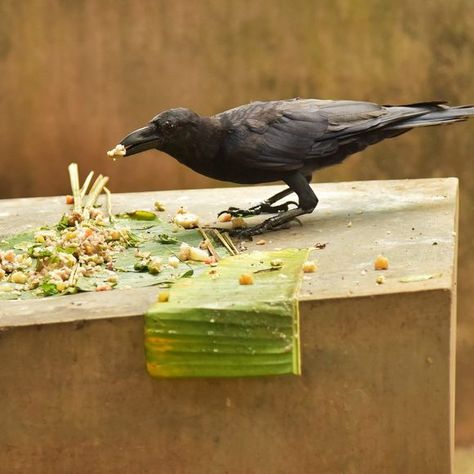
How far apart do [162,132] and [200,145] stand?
0.47 feet

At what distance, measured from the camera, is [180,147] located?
379 cm

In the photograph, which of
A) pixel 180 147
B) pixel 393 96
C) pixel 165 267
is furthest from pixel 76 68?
pixel 165 267

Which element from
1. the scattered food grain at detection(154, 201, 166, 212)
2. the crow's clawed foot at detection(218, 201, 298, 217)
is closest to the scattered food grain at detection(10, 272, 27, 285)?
the crow's clawed foot at detection(218, 201, 298, 217)

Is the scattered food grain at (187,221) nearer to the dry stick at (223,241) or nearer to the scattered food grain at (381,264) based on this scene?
the dry stick at (223,241)

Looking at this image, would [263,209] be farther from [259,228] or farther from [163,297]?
[163,297]

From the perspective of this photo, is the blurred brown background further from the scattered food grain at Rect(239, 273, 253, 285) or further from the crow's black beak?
the scattered food grain at Rect(239, 273, 253, 285)

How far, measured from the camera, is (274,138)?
3850mm

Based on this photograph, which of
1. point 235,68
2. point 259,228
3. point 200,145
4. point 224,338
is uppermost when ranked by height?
point 235,68

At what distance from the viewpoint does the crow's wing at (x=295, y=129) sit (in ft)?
12.5

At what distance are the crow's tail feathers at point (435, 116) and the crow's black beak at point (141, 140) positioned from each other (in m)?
0.90

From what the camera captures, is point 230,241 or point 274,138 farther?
point 274,138

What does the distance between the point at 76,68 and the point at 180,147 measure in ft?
7.74

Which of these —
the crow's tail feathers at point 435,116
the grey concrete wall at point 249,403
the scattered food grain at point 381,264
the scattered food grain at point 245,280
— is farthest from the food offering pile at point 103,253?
the crow's tail feathers at point 435,116

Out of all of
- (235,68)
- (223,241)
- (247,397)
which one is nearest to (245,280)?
(247,397)
